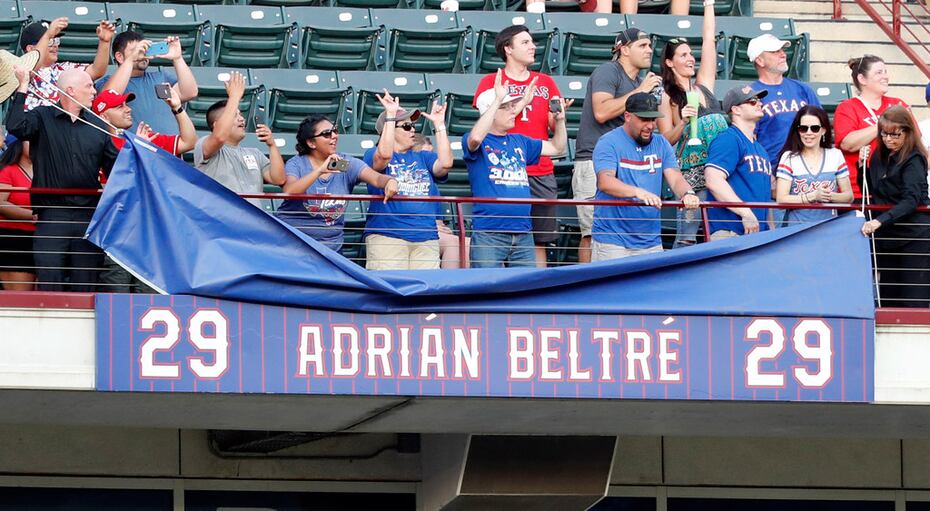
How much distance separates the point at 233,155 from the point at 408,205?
113 cm

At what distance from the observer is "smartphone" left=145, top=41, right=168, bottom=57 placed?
1128 centimetres

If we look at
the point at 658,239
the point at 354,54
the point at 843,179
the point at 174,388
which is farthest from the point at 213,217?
the point at 354,54

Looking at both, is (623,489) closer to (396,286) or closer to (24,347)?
(396,286)

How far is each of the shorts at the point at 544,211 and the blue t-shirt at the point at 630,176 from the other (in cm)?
37

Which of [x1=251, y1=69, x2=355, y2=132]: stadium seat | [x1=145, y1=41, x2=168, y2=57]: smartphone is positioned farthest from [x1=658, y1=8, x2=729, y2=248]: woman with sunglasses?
[x1=145, y1=41, x2=168, y2=57]: smartphone

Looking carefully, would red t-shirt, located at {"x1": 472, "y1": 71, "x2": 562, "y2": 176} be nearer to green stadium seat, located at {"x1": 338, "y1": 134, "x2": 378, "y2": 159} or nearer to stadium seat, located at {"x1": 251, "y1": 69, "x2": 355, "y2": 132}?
green stadium seat, located at {"x1": 338, "y1": 134, "x2": 378, "y2": 159}

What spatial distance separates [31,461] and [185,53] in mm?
3864

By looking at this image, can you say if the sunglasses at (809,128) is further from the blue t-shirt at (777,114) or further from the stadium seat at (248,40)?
the stadium seat at (248,40)

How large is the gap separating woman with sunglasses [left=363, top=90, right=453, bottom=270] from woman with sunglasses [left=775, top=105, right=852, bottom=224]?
2.12 meters

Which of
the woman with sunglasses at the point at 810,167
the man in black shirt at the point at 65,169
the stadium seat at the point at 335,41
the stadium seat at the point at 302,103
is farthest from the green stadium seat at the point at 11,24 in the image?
the woman with sunglasses at the point at 810,167

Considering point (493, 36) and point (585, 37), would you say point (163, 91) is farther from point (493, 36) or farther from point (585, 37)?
point (585, 37)

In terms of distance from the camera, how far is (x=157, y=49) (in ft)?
37.1

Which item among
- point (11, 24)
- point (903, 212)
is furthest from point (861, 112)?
point (11, 24)

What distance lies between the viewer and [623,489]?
490 inches
